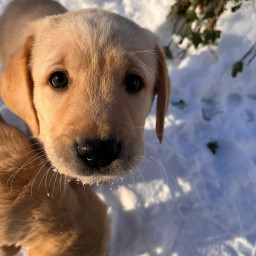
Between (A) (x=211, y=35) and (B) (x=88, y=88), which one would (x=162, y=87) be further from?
(A) (x=211, y=35)

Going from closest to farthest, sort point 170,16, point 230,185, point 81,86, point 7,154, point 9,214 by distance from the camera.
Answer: point 81,86 < point 9,214 < point 7,154 < point 230,185 < point 170,16

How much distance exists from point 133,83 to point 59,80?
0.46 metres

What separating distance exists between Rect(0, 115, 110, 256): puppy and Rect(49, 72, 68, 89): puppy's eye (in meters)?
0.59

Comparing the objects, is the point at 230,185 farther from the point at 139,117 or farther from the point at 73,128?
the point at 73,128

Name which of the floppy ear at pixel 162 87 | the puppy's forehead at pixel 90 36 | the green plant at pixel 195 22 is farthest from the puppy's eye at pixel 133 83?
the green plant at pixel 195 22

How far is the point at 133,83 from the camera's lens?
1.74 m

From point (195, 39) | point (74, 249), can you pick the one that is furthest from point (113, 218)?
point (195, 39)

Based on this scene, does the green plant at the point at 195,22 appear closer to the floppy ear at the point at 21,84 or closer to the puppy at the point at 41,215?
the floppy ear at the point at 21,84

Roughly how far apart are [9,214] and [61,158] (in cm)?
59

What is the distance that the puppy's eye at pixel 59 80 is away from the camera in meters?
1.64

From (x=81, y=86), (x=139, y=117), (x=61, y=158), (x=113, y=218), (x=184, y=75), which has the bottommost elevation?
(x=113, y=218)

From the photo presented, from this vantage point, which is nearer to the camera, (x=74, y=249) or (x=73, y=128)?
(x=73, y=128)

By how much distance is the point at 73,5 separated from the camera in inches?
149

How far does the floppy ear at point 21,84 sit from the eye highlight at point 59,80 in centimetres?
25
